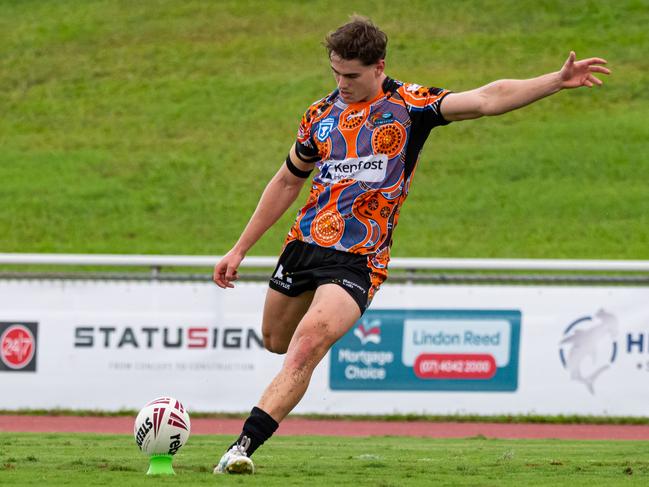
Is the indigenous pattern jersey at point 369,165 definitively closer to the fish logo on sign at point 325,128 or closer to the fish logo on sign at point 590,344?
the fish logo on sign at point 325,128

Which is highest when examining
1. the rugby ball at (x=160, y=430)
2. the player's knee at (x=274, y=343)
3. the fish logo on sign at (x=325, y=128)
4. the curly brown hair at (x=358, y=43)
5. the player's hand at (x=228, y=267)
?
the curly brown hair at (x=358, y=43)

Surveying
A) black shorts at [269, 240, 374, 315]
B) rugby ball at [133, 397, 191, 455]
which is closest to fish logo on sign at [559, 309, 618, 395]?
black shorts at [269, 240, 374, 315]

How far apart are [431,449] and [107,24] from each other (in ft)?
91.4

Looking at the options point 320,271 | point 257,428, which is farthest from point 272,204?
point 257,428

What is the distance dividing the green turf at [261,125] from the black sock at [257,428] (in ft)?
49.3

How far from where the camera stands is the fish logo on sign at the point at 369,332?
1220cm

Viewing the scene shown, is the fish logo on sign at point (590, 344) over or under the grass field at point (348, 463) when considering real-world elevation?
over

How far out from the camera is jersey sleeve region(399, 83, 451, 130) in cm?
626

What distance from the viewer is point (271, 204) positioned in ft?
21.8

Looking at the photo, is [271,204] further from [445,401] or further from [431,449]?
[445,401]

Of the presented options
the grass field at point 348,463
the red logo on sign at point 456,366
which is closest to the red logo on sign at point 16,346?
the grass field at point 348,463

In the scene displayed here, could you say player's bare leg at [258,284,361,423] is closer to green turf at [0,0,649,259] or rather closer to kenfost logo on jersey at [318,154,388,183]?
kenfost logo on jersey at [318,154,388,183]

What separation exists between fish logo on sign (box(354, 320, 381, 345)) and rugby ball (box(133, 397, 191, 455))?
622 cm

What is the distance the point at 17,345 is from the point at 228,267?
6.33m
